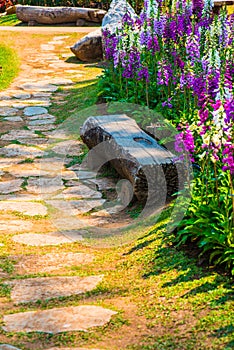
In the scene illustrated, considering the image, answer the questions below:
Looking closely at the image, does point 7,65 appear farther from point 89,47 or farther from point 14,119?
point 14,119

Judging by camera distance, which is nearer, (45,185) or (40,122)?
(45,185)

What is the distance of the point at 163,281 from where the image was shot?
452 cm

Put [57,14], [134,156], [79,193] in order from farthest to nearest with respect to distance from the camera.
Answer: [57,14], [79,193], [134,156]

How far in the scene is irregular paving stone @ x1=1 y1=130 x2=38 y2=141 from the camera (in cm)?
866

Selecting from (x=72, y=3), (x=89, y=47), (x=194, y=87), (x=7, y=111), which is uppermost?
(x=72, y=3)

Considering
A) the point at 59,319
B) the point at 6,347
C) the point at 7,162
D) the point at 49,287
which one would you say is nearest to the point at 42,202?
the point at 7,162

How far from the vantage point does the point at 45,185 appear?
7.01 m

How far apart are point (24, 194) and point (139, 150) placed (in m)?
1.28

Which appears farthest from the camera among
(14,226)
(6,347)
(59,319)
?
(14,226)

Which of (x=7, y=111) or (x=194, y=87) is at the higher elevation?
(x=194, y=87)

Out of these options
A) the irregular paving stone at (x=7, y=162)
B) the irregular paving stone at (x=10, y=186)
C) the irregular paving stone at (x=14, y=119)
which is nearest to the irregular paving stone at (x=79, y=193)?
the irregular paving stone at (x=10, y=186)

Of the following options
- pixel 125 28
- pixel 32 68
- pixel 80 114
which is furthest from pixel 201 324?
pixel 32 68

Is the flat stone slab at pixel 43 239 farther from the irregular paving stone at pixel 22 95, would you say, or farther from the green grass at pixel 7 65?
the green grass at pixel 7 65

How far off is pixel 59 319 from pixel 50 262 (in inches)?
44.3
